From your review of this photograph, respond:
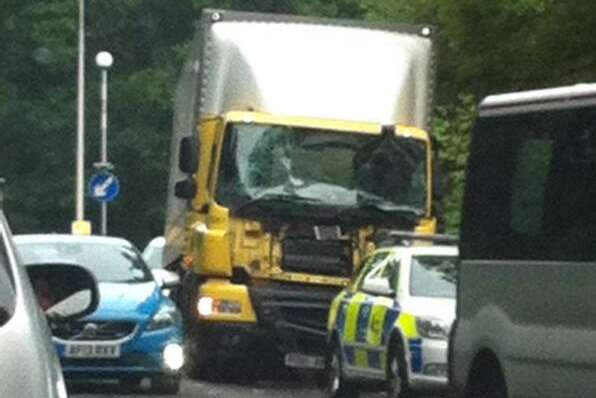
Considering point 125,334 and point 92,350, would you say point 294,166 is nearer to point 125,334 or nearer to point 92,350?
point 125,334

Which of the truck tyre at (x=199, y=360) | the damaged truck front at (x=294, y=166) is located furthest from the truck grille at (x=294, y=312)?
the truck tyre at (x=199, y=360)

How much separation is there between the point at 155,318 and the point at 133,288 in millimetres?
573

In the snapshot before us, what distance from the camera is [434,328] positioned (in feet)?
67.9

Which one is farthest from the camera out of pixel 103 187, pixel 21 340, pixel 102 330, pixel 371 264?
pixel 103 187

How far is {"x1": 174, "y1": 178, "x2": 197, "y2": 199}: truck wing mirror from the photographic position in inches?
1016

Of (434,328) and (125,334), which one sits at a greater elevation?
(434,328)

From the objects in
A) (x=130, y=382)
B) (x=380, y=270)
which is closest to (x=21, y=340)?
(x=380, y=270)

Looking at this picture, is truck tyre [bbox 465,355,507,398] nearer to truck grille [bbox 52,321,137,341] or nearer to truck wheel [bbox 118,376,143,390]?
truck grille [bbox 52,321,137,341]

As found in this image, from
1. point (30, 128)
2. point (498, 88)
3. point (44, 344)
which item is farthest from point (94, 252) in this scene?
point (30, 128)

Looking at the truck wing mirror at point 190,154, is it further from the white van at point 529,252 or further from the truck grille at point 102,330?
the white van at point 529,252

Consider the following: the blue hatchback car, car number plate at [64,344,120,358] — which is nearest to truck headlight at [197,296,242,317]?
the blue hatchback car

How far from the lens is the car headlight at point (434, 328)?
67.9 ft

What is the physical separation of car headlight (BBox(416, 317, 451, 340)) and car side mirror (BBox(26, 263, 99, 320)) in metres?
13.1

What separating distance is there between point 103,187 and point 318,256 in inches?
911
